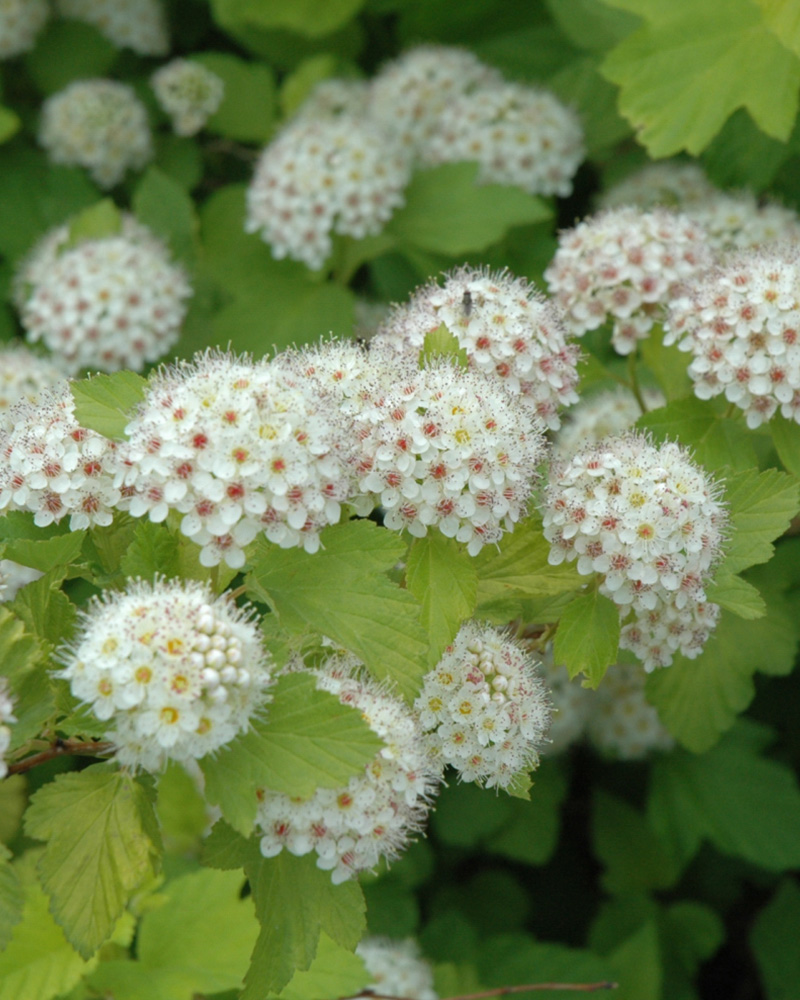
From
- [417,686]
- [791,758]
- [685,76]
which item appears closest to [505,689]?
[417,686]

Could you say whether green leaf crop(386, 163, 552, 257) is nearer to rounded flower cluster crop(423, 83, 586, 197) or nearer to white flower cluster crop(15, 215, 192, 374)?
rounded flower cluster crop(423, 83, 586, 197)

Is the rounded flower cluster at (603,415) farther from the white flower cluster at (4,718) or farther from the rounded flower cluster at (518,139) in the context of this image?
the white flower cluster at (4,718)

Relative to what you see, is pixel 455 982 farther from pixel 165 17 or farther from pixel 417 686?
pixel 165 17

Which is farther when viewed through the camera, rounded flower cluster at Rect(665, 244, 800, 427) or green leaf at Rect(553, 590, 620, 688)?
rounded flower cluster at Rect(665, 244, 800, 427)

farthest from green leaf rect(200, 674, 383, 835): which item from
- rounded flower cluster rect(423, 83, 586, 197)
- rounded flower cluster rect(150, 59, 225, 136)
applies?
rounded flower cluster rect(150, 59, 225, 136)

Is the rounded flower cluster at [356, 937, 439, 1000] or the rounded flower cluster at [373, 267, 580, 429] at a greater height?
the rounded flower cluster at [373, 267, 580, 429]

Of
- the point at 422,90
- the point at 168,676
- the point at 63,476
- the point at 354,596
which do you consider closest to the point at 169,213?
the point at 422,90

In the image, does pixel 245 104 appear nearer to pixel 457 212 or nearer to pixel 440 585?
pixel 457 212
